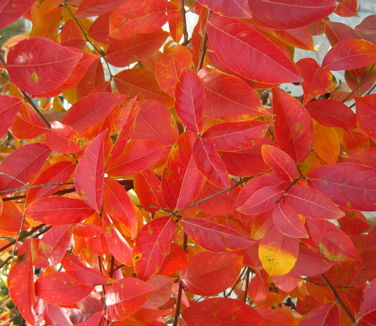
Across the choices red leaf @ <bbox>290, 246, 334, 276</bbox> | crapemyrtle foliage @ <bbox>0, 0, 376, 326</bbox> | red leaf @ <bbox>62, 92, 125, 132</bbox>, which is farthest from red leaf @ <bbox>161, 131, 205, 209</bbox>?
red leaf @ <bbox>290, 246, 334, 276</bbox>

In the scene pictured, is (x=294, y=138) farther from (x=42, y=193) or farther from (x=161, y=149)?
(x=42, y=193)

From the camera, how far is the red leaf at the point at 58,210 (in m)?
0.36

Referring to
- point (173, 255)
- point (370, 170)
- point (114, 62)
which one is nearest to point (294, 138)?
point (370, 170)

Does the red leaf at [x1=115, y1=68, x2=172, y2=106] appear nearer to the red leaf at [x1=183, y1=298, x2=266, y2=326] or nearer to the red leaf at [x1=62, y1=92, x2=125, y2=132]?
the red leaf at [x1=62, y1=92, x2=125, y2=132]

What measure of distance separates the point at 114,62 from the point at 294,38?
253 millimetres

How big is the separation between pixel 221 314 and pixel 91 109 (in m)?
0.27

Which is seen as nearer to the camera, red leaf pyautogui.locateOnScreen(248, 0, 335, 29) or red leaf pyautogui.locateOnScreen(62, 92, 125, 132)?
red leaf pyautogui.locateOnScreen(248, 0, 335, 29)

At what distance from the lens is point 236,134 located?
1.14 feet

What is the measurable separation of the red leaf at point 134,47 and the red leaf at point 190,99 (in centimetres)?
22

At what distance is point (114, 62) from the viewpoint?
0.55 meters

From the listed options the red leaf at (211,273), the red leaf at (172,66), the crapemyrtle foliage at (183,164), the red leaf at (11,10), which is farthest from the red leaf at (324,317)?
the red leaf at (11,10)

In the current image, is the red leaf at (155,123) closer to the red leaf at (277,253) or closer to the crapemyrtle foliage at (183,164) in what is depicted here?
the crapemyrtle foliage at (183,164)

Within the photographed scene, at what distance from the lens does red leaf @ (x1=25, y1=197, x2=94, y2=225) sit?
36 cm

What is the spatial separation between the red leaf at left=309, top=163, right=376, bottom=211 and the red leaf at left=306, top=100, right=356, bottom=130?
152 millimetres
